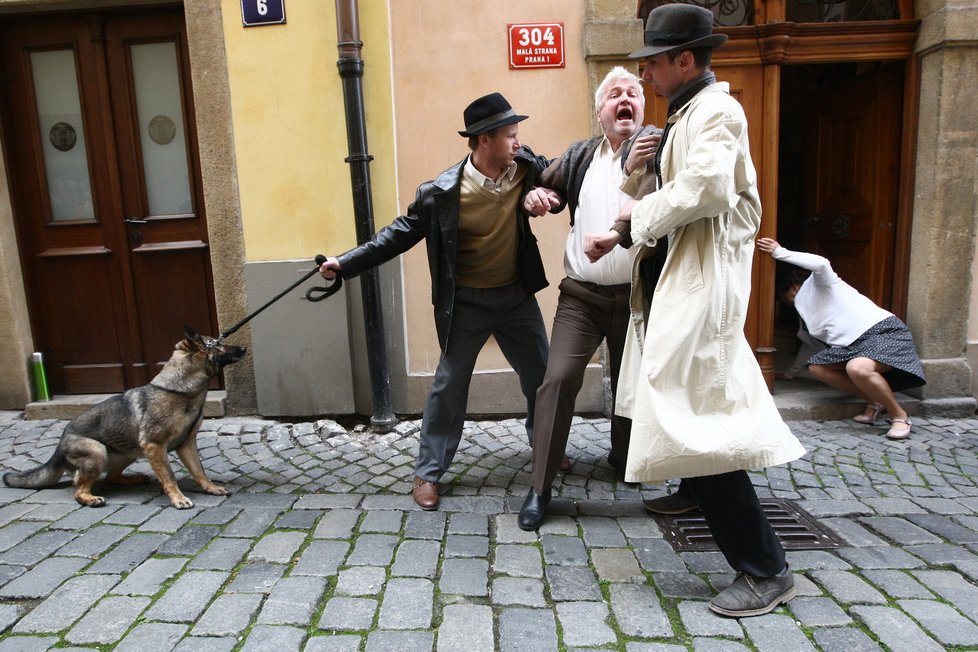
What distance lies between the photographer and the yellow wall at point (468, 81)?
4.68 metres

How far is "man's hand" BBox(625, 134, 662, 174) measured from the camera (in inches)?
108

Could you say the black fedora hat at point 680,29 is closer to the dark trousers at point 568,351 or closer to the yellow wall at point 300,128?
the dark trousers at point 568,351

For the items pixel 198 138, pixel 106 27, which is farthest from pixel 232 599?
pixel 106 27

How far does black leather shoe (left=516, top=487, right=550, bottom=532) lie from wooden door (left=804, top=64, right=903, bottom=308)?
366 cm

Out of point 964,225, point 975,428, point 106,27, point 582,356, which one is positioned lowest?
point 975,428

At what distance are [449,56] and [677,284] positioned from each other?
3.04 m

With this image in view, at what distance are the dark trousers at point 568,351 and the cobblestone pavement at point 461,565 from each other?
0.34 metres

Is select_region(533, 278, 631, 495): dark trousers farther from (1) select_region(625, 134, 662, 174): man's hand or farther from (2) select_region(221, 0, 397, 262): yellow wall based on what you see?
(2) select_region(221, 0, 397, 262): yellow wall

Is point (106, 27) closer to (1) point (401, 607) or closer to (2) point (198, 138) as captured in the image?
(2) point (198, 138)

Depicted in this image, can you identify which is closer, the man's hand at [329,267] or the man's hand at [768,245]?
the man's hand at [329,267]

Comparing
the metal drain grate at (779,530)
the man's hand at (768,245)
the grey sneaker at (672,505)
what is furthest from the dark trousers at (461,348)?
the man's hand at (768,245)

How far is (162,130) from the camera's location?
523cm

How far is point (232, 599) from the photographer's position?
8.60 ft

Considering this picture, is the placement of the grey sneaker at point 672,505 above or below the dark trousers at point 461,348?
below
